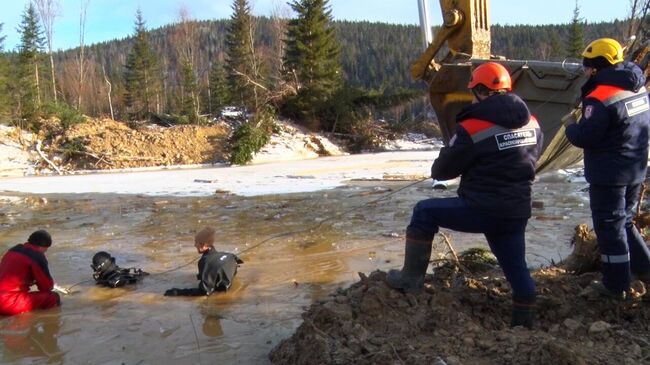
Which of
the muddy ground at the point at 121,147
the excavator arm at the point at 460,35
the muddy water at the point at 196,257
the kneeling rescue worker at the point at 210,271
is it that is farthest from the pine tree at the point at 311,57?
the kneeling rescue worker at the point at 210,271

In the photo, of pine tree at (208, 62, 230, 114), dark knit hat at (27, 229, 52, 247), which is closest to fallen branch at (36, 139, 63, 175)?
pine tree at (208, 62, 230, 114)

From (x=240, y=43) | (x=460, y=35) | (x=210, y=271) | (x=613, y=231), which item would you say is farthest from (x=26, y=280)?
(x=240, y=43)

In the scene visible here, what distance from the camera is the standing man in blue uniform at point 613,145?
12.5ft

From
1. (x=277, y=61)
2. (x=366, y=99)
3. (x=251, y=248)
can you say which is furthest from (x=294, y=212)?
(x=277, y=61)

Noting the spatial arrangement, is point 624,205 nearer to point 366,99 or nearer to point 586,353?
point 586,353

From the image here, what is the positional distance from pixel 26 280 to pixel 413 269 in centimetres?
388

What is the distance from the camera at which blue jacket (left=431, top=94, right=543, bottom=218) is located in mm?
3625

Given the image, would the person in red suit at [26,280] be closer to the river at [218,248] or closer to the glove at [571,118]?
the river at [218,248]

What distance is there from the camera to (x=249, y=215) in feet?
36.3

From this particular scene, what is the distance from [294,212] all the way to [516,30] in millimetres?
106399

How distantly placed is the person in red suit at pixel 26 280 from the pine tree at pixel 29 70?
27430 mm

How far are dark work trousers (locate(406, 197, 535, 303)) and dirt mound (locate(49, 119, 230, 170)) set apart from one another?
84.8 feet

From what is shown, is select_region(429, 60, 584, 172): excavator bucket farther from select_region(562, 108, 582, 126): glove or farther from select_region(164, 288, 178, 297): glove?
select_region(164, 288, 178, 297): glove

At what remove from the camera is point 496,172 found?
3639 millimetres
